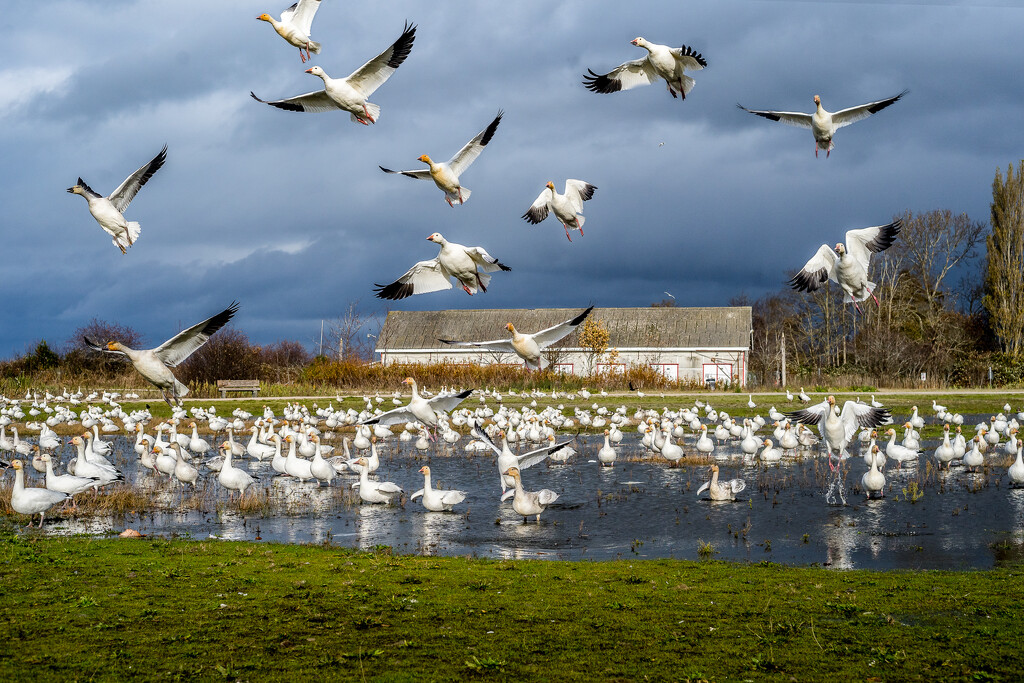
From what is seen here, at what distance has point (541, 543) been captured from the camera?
13555 millimetres

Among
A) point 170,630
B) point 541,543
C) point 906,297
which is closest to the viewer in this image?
point 170,630

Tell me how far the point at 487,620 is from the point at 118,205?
8070 mm

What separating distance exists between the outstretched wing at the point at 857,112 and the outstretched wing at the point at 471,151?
15.6 feet

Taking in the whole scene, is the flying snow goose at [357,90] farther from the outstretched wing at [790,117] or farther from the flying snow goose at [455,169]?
the outstretched wing at [790,117]

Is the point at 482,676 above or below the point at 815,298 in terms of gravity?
below

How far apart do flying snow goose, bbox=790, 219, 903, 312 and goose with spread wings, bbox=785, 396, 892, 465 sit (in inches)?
166

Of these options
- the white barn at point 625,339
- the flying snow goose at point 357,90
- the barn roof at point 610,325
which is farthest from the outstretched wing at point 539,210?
the barn roof at point 610,325

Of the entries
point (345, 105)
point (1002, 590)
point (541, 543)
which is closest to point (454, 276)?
point (345, 105)

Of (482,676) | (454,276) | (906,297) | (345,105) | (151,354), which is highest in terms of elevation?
(906,297)

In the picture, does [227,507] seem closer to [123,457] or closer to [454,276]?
[454,276]

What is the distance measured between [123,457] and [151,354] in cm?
1495

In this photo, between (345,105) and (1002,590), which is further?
(345,105)

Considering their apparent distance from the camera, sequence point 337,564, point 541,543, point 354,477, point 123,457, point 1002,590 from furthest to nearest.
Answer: point 123,457 → point 354,477 → point 541,543 → point 337,564 → point 1002,590

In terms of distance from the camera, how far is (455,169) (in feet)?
43.4
